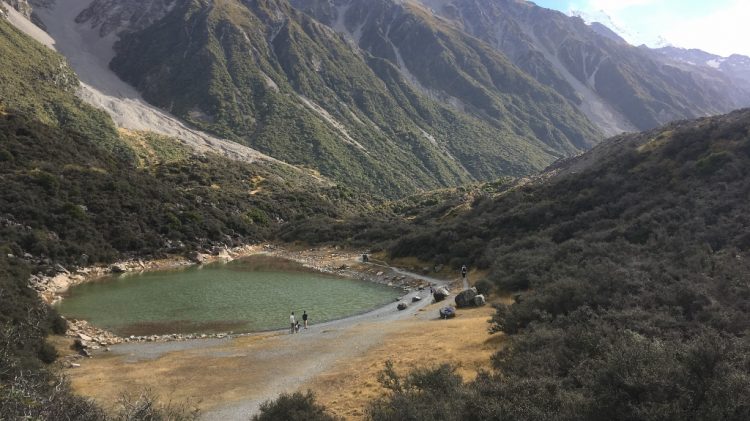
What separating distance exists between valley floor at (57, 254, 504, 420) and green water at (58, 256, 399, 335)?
3.78 m

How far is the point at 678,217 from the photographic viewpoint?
86.2 ft

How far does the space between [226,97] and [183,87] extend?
652 inches

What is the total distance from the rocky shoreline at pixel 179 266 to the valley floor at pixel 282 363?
4.30 ft

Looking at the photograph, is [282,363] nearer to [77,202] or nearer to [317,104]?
[77,202]

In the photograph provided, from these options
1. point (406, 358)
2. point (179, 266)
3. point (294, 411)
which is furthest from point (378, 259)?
point (294, 411)

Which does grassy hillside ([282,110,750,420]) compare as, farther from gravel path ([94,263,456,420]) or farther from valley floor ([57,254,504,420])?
gravel path ([94,263,456,420])

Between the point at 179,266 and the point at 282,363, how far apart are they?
109ft

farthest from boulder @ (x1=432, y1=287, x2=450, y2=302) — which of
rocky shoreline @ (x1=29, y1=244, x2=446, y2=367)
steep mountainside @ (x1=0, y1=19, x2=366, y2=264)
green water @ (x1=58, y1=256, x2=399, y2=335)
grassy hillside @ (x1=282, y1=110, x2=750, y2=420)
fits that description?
steep mountainside @ (x1=0, y1=19, x2=366, y2=264)

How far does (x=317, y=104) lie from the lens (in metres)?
157

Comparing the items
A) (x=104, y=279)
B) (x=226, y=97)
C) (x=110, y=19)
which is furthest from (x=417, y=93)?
(x=104, y=279)

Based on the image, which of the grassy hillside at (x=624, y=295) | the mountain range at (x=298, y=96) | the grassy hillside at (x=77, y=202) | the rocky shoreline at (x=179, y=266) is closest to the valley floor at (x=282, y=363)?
the rocky shoreline at (x=179, y=266)

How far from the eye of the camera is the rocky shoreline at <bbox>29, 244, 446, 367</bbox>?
23297 mm

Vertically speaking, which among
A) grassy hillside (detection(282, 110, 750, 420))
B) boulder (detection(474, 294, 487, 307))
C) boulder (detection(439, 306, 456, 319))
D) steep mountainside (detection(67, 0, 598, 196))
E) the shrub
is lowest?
boulder (detection(439, 306, 456, 319))

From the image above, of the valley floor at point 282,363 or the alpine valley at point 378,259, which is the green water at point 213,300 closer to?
the alpine valley at point 378,259
